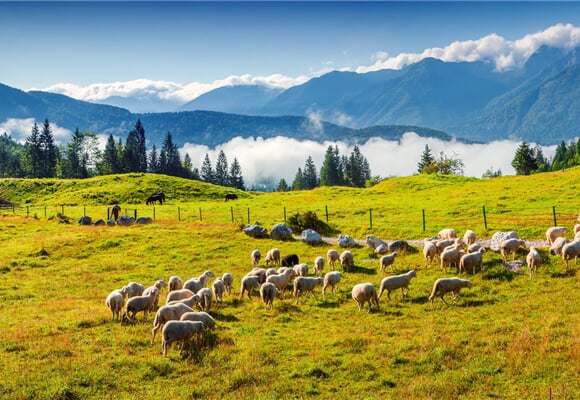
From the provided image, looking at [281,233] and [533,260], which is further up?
[281,233]

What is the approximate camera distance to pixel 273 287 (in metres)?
21.0

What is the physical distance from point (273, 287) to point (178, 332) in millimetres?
6318

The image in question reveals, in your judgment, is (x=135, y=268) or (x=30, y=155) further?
(x=30, y=155)

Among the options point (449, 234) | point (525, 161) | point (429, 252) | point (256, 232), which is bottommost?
point (429, 252)

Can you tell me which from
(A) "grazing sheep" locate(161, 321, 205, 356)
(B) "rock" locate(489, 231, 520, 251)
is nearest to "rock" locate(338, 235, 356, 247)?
(B) "rock" locate(489, 231, 520, 251)

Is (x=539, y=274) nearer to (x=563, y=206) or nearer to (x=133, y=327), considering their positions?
(x=133, y=327)

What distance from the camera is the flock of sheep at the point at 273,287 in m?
17.0

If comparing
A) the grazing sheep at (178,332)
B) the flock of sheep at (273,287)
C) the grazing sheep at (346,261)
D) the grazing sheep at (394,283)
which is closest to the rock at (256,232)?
the flock of sheep at (273,287)

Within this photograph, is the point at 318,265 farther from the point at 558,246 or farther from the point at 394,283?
the point at 558,246

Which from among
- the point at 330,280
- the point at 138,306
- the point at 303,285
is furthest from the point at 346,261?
the point at 138,306

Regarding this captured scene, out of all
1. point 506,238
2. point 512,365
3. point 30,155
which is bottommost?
point 512,365

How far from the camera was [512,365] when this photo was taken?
13727mm

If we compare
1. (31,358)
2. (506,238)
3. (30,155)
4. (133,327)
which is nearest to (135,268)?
(133,327)

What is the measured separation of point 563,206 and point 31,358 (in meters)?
44.8
